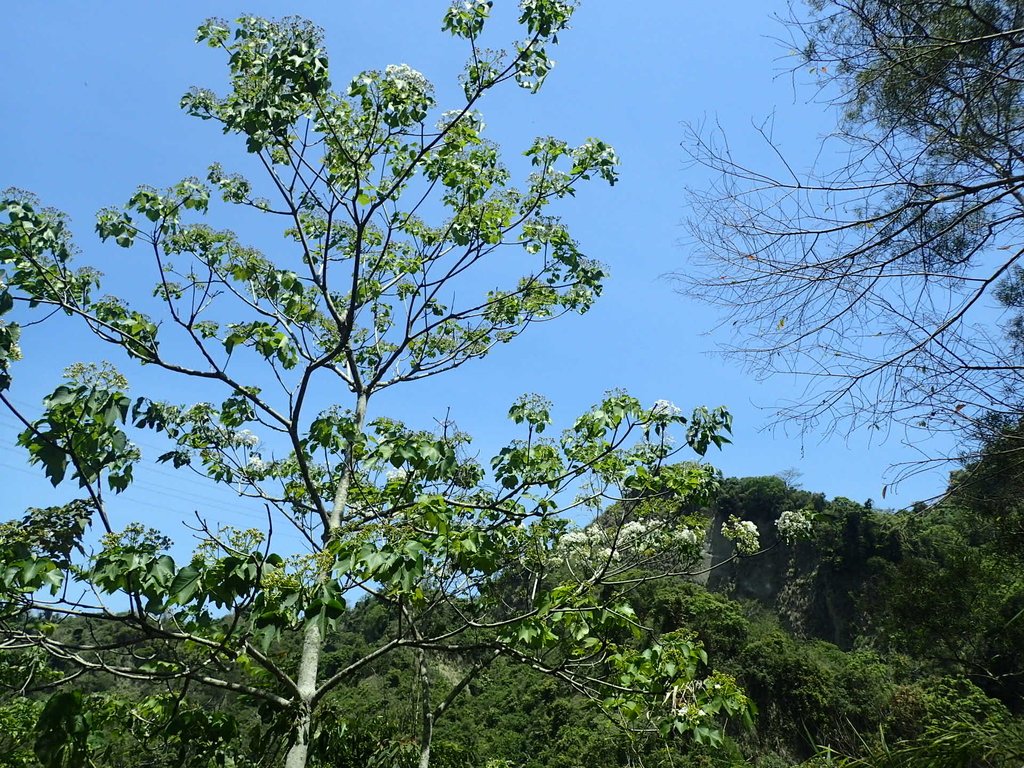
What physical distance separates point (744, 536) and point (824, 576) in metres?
36.3

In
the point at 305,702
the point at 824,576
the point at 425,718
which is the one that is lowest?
the point at 425,718

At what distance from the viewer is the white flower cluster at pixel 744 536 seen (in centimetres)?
443

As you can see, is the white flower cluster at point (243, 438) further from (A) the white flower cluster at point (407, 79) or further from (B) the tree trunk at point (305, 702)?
(A) the white flower cluster at point (407, 79)

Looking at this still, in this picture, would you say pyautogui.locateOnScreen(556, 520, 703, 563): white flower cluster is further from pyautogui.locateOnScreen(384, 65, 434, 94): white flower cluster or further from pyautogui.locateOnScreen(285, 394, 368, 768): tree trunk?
pyautogui.locateOnScreen(384, 65, 434, 94): white flower cluster

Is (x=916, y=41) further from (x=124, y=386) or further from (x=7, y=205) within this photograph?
(x=7, y=205)

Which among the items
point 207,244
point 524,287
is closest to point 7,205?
point 207,244

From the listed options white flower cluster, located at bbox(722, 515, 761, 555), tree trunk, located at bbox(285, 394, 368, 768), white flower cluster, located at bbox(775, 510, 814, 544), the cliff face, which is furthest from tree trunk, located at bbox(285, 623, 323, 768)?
the cliff face

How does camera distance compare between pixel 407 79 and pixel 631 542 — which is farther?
pixel 631 542

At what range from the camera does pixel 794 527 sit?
16.2 ft

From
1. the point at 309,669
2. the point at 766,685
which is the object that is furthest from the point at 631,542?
the point at 766,685

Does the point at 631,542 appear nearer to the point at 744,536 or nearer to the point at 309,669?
the point at 744,536

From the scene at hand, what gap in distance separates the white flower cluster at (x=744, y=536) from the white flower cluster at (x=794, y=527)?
32 cm

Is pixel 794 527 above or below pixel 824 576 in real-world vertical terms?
below

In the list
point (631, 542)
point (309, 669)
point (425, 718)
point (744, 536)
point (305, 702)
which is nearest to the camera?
point (305, 702)
